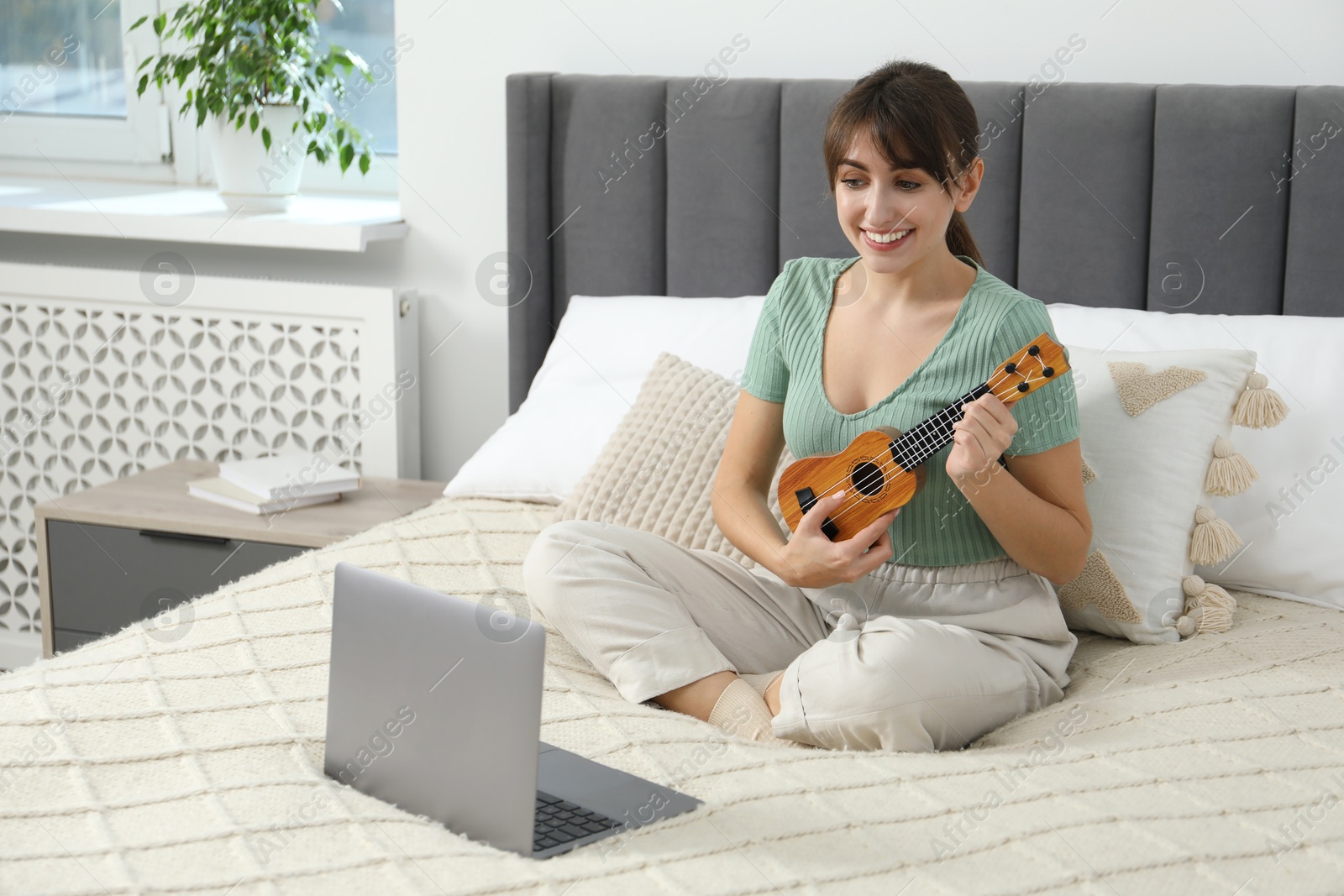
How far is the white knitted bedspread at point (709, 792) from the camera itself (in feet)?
3.04

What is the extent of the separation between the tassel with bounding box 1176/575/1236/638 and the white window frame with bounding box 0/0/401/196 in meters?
1.82

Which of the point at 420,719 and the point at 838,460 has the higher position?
the point at 838,460

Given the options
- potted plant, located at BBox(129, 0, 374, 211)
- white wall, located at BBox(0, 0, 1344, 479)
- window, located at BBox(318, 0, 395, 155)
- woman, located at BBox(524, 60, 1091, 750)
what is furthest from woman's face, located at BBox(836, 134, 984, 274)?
window, located at BBox(318, 0, 395, 155)

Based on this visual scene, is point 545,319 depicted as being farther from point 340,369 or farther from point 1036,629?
point 1036,629

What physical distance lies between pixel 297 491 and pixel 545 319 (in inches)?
21.1

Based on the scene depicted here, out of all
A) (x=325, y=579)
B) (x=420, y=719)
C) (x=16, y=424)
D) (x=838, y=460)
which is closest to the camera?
(x=420, y=719)

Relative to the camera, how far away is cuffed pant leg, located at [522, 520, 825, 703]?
1.35 metres

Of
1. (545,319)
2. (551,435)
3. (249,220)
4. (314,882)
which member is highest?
(249,220)

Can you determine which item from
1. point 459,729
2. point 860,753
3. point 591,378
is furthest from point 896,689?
point 591,378

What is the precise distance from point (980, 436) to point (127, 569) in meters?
1.56

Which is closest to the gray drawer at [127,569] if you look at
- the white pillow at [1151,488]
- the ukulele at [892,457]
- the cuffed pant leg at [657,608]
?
the cuffed pant leg at [657,608]

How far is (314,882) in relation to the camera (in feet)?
2.98

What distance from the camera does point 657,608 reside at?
137 centimetres

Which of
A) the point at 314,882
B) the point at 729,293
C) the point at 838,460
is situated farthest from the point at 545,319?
the point at 314,882
